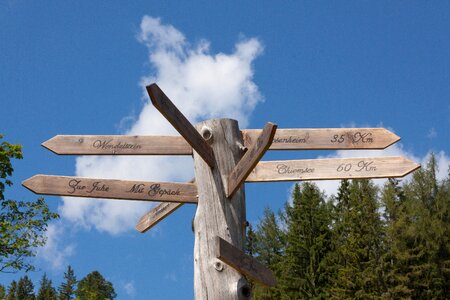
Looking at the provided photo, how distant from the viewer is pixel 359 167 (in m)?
5.66

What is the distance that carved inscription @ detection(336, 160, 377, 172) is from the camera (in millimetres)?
5641

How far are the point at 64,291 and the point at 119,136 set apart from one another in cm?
4894

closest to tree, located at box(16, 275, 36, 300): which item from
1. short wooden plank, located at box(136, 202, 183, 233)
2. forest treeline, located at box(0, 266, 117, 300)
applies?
forest treeline, located at box(0, 266, 117, 300)

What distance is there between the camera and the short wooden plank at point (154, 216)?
6.38 metres

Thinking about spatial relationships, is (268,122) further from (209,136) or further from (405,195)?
(405,195)

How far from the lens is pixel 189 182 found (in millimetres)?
5945

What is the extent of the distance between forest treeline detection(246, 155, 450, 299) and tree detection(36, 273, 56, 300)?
23.4 metres

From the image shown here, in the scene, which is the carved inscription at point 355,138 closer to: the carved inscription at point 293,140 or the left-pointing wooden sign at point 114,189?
the carved inscription at point 293,140

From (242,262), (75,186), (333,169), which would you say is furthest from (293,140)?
(75,186)

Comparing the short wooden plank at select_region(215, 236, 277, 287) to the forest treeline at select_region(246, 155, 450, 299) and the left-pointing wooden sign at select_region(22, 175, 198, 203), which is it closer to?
the left-pointing wooden sign at select_region(22, 175, 198, 203)

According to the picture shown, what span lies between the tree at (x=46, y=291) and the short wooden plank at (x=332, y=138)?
49.4 m

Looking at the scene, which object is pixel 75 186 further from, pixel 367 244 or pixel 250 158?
pixel 367 244

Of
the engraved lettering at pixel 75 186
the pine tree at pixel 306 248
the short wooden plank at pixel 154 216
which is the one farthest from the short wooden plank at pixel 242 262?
the pine tree at pixel 306 248

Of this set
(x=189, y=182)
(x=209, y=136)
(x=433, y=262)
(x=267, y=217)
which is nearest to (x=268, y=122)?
(x=209, y=136)
